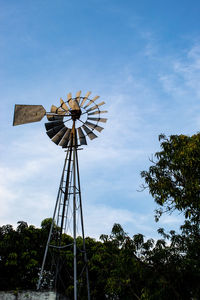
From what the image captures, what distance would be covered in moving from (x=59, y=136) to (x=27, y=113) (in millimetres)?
1740

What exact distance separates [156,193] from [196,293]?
11.6 feet

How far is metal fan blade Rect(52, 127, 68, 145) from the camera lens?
1311cm

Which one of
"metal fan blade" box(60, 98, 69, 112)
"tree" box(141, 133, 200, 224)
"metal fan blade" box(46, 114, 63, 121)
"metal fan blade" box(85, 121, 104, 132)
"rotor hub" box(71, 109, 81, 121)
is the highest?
"metal fan blade" box(60, 98, 69, 112)

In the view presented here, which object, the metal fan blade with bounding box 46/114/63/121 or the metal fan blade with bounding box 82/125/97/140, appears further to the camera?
the metal fan blade with bounding box 82/125/97/140

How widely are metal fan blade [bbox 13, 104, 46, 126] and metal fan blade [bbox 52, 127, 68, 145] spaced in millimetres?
1046

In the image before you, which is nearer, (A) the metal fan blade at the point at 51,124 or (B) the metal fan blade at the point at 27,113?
(B) the metal fan blade at the point at 27,113

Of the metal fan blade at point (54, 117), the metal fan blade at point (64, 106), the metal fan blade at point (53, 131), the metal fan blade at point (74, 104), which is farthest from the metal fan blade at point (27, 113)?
the metal fan blade at point (74, 104)

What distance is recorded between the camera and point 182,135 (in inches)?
469

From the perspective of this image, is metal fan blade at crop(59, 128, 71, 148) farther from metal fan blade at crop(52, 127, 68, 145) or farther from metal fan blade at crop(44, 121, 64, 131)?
metal fan blade at crop(44, 121, 64, 131)

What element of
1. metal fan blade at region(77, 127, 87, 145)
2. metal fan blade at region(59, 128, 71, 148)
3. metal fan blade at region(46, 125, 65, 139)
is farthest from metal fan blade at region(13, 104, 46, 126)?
metal fan blade at region(77, 127, 87, 145)

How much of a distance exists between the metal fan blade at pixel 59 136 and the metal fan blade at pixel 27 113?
1.05m

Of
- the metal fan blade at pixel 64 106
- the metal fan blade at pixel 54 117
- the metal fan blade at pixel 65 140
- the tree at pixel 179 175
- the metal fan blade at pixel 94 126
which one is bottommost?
the tree at pixel 179 175

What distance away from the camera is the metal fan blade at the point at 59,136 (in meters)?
13.1

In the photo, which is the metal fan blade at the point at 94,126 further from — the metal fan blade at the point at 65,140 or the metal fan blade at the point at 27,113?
the metal fan blade at the point at 27,113
